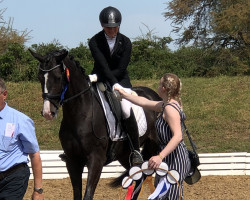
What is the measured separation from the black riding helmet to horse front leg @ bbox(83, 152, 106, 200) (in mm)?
1751

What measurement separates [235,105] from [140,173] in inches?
458

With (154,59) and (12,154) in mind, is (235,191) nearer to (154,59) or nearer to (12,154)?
(12,154)

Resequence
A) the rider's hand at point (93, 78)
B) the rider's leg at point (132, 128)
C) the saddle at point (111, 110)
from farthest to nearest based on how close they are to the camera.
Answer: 1. the rider's leg at point (132, 128)
2. the rider's hand at point (93, 78)
3. the saddle at point (111, 110)

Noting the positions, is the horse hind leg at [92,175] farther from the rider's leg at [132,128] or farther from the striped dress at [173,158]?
the striped dress at [173,158]

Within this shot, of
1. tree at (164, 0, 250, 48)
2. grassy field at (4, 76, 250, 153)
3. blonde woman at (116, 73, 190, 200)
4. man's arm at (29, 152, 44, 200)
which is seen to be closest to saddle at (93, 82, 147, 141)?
blonde woman at (116, 73, 190, 200)

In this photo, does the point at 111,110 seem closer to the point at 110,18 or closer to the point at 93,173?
the point at 93,173

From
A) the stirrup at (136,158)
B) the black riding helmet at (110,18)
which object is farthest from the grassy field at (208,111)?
the black riding helmet at (110,18)

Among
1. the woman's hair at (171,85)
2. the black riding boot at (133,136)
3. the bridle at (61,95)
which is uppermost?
the woman's hair at (171,85)

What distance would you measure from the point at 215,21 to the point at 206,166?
21.3 meters

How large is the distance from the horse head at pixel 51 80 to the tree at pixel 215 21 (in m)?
23.2

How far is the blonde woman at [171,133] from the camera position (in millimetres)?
4625

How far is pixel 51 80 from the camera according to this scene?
620cm

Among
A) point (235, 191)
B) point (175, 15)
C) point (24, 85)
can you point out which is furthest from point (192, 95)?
point (175, 15)

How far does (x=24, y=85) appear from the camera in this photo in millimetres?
18172
